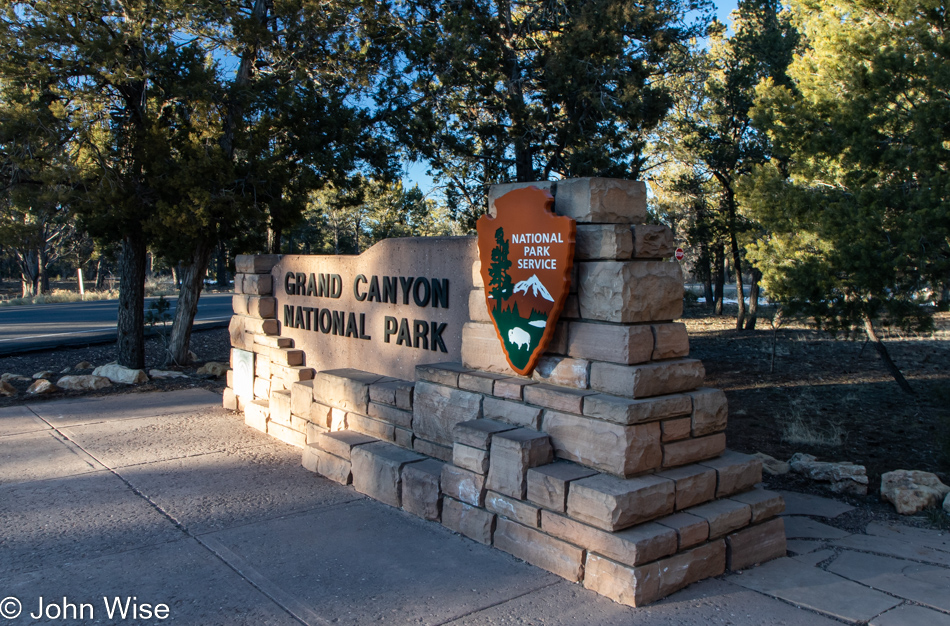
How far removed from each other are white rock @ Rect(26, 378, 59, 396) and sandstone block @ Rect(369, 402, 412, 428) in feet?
19.8

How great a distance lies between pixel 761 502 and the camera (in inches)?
181

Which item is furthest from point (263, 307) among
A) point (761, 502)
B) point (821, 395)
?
point (821, 395)

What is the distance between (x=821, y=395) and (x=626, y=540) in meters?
8.13

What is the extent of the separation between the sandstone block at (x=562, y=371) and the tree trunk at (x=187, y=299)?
8441 millimetres

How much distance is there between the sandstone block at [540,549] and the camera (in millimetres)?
4203

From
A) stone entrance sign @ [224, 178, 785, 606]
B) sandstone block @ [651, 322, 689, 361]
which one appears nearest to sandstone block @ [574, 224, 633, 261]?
stone entrance sign @ [224, 178, 785, 606]

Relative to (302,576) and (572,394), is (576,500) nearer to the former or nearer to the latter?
(572,394)

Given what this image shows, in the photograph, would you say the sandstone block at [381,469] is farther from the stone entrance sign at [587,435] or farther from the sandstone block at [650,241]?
the sandstone block at [650,241]

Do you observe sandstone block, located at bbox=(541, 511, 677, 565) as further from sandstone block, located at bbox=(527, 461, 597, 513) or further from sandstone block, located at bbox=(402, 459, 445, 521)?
sandstone block, located at bbox=(402, 459, 445, 521)

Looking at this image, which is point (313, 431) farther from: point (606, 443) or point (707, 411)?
point (707, 411)

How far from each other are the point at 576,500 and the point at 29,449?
228 inches

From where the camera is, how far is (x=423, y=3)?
43.4 feet

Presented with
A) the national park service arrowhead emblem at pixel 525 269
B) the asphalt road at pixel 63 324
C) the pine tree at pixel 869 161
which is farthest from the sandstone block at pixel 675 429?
the asphalt road at pixel 63 324

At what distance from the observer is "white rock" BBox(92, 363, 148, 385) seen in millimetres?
10859
